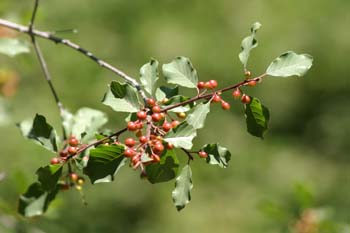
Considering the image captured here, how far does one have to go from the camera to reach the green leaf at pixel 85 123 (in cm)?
131

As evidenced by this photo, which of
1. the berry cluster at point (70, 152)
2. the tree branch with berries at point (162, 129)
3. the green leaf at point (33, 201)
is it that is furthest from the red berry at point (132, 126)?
the green leaf at point (33, 201)

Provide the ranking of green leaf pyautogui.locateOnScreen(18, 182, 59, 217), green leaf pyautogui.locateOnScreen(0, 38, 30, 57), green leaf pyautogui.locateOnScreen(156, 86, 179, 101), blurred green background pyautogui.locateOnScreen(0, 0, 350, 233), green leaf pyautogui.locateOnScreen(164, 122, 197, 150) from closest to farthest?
green leaf pyautogui.locateOnScreen(164, 122, 197, 150) → green leaf pyautogui.locateOnScreen(156, 86, 179, 101) → green leaf pyautogui.locateOnScreen(18, 182, 59, 217) → green leaf pyautogui.locateOnScreen(0, 38, 30, 57) → blurred green background pyautogui.locateOnScreen(0, 0, 350, 233)

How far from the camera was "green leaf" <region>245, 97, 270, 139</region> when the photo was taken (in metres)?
1.09

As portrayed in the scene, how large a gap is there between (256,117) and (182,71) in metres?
0.16

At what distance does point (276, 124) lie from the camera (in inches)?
218

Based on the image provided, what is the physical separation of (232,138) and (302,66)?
4.15 meters

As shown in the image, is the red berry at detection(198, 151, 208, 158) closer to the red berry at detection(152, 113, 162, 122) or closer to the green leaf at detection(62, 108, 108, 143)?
the red berry at detection(152, 113, 162, 122)

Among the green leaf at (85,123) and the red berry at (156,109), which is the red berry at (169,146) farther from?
the green leaf at (85,123)

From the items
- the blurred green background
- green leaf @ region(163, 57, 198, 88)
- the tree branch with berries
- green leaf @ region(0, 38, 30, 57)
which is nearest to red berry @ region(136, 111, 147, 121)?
the tree branch with berries

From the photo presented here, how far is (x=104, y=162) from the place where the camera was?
1.03 metres

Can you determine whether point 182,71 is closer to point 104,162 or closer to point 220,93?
point 220,93

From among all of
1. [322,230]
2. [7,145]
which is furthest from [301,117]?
[322,230]

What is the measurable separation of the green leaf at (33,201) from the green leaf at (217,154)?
391 mm

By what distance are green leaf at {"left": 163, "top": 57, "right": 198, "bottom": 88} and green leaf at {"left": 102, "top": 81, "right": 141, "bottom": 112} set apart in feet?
0.27
